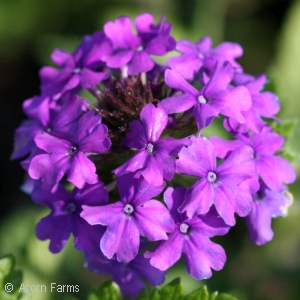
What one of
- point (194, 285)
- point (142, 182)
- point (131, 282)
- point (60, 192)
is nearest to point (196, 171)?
point (142, 182)

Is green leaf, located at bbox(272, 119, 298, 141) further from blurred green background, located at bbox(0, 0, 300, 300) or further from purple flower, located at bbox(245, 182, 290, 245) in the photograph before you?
purple flower, located at bbox(245, 182, 290, 245)

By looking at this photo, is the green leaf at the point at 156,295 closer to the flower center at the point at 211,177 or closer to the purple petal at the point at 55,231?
the purple petal at the point at 55,231

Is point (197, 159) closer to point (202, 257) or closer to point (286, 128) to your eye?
point (202, 257)

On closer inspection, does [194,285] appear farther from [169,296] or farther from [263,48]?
[263,48]

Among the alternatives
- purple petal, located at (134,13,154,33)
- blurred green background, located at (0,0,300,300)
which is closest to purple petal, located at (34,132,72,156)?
purple petal, located at (134,13,154,33)

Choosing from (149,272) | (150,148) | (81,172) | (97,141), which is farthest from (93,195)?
(149,272)

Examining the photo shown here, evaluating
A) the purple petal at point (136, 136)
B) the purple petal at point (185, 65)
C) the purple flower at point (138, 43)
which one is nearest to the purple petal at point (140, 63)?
the purple flower at point (138, 43)
